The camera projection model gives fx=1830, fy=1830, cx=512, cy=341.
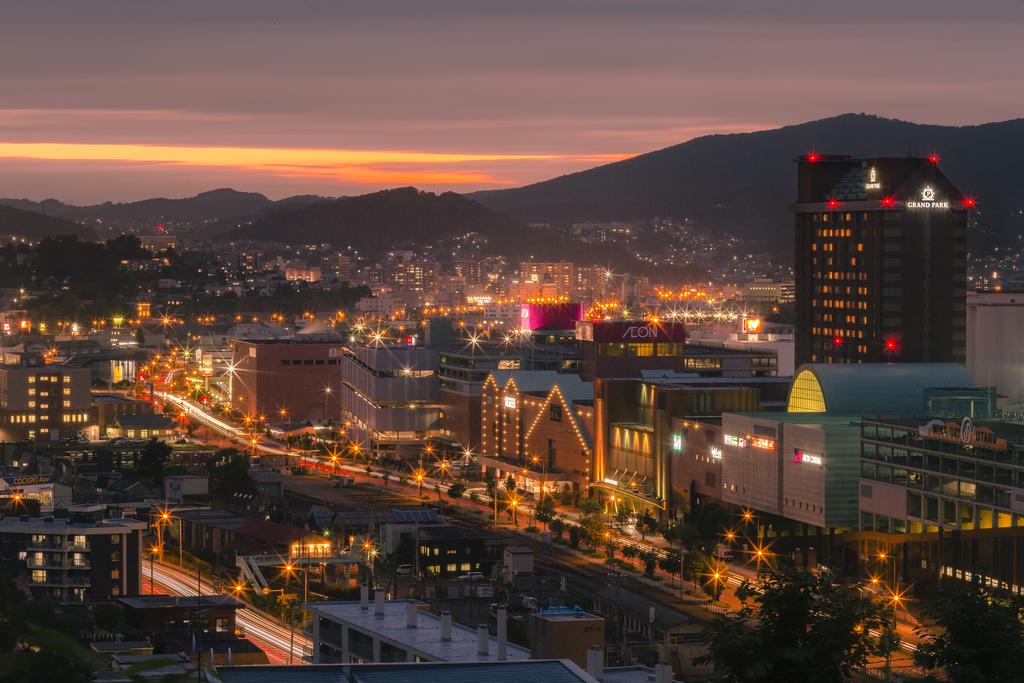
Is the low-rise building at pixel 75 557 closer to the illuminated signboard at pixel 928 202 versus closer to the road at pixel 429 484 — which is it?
the road at pixel 429 484

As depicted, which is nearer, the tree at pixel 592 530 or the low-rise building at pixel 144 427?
the tree at pixel 592 530

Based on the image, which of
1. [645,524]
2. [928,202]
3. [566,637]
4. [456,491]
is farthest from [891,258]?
[566,637]

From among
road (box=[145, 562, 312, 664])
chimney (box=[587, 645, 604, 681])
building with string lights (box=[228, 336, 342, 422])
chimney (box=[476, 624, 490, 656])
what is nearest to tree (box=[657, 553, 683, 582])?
road (box=[145, 562, 312, 664])

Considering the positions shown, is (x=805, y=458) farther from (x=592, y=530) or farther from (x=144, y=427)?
(x=144, y=427)

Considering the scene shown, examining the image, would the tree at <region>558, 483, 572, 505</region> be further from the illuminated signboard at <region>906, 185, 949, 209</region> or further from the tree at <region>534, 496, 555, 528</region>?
the illuminated signboard at <region>906, 185, 949, 209</region>

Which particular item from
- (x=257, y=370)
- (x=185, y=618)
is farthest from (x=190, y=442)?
(x=185, y=618)

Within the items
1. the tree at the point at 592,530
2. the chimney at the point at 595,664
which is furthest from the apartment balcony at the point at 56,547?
the chimney at the point at 595,664
